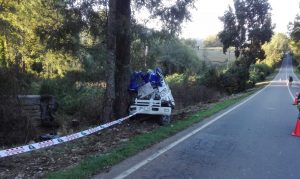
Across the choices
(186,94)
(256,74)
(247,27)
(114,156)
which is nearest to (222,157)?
(114,156)

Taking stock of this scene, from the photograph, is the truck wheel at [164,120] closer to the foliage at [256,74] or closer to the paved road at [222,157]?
the paved road at [222,157]

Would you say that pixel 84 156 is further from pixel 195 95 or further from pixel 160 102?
pixel 195 95

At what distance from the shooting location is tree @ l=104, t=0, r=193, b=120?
11469mm

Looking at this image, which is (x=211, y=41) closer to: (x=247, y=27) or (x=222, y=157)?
(x=247, y=27)

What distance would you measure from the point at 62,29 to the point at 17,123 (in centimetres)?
307

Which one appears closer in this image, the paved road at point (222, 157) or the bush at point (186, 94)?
the paved road at point (222, 157)

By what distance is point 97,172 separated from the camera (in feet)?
20.7

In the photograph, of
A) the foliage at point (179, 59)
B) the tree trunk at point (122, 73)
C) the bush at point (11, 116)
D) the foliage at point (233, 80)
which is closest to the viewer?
the bush at point (11, 116)

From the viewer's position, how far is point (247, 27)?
60188 mm

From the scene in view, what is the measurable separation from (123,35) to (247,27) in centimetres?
5148

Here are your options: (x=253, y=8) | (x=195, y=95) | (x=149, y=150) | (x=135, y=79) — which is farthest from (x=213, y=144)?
(x=253, y=8)

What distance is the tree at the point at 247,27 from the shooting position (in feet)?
194

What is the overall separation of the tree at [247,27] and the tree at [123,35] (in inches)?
1919

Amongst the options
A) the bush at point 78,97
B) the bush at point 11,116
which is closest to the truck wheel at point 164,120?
the bush at point 78,97
